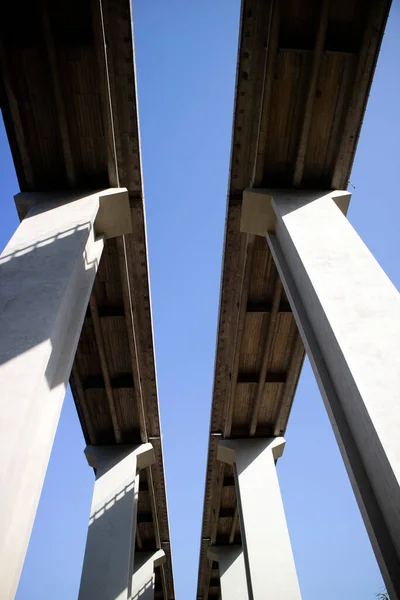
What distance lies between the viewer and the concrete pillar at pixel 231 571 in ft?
57.4

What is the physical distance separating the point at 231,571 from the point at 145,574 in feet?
13.9

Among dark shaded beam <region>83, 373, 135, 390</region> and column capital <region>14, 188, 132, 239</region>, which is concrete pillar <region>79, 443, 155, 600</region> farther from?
column capital <region>14, 188, 132, 239</region>

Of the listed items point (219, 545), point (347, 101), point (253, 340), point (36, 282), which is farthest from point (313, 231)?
point (219, 545)

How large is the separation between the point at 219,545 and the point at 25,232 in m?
19.8

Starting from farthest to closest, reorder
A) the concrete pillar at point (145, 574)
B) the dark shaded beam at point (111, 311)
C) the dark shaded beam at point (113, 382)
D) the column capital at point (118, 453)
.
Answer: the concrete pillar at point (145, 574) < the column capital at point (118, 453) < the dark shaded beam at point (113, 382) < the dark shaded beam at point (111, 311)

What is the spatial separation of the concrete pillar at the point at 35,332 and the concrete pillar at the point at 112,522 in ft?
25.9

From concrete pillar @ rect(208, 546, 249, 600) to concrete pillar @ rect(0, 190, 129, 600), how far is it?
16.9 metres

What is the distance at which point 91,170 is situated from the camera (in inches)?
305

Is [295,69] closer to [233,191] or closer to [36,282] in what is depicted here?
[233,191]

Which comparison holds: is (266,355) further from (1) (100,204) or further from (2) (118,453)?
(1) (100,204)

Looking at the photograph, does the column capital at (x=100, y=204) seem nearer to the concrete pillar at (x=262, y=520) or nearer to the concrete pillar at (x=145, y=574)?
the concrete pillar at (x=262, y=520)

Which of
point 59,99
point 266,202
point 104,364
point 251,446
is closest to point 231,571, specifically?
point 251,446

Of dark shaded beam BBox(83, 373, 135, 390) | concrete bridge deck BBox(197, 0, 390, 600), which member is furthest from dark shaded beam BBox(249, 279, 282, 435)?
dark shaded beam BBox(83, 373, 135, 390)

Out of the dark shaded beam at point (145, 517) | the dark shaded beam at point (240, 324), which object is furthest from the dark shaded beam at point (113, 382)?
the dark shaded beam at point (145, 517)
